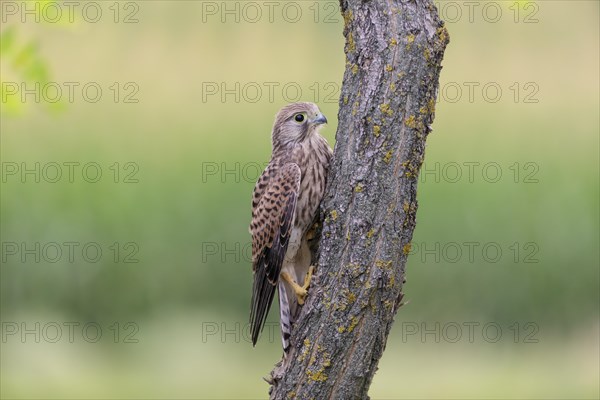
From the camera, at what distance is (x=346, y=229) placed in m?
4.54

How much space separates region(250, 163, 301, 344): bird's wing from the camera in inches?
200

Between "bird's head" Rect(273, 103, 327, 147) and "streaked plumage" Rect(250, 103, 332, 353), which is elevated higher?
"bird's head" Rect(273, 103, 327, 147)

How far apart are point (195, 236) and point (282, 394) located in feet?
12.1

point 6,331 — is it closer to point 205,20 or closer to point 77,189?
point 77,189

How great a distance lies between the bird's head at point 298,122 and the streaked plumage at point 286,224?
47mm

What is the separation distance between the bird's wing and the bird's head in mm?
237

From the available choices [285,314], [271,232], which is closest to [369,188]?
[271,232]

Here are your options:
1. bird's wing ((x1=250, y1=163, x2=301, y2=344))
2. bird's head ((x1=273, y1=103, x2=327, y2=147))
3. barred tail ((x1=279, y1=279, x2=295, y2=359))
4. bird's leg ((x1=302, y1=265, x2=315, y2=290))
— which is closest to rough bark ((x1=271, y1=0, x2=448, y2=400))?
bird's leg ((x1=302, y1=265, x2=315, y2=290))

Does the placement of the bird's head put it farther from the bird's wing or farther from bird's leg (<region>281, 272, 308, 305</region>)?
bird's leg (<region>281, 272, 308, 305</region>)

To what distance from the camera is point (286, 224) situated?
5.06m

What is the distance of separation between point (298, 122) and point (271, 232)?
663mm

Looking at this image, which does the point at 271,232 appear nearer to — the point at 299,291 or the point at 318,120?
the point at 299,291

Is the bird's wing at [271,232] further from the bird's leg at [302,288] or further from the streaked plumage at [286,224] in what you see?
the bird's leg at [302,288]

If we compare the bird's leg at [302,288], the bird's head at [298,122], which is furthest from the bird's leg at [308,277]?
the bird's head at [298,122]
